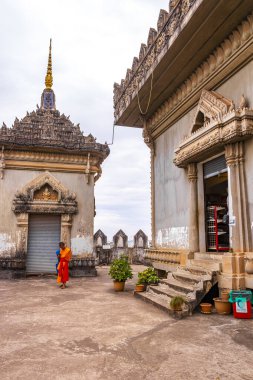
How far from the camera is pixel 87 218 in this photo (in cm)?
1499

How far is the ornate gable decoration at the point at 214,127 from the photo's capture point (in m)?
7.12

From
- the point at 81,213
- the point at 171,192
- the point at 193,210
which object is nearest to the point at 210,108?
the point at 193,210

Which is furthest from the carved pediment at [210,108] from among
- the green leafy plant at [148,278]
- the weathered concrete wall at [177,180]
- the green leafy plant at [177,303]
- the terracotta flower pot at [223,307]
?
the green leafy plant at [148,278]

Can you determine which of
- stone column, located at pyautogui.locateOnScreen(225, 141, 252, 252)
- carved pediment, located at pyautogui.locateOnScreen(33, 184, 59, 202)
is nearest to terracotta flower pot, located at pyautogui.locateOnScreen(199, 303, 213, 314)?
stone column, located at pyautogui.locateOnScreen(225, 141, 252, 252)

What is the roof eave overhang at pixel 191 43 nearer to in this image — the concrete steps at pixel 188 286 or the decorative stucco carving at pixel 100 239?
the concrete steps at pixel 188 286

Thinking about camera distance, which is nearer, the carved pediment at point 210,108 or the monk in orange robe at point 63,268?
the carved pediment at point 210,108

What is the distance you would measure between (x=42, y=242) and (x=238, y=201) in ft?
33.0

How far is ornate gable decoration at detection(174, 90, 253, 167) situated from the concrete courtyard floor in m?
4.02

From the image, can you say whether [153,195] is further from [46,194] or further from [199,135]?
[46,194]

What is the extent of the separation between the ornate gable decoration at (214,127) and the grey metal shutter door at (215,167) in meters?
0.27

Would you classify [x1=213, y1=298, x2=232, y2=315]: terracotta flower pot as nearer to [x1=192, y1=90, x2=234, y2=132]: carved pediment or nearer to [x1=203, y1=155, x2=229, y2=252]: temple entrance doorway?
[x1=203, y1=155, x2=229, y2=252]: temple entrance doorway

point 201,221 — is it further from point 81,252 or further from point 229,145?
point 81,252

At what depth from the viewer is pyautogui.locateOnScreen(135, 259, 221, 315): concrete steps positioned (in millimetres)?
6699

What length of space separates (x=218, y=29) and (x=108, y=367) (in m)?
7.55
